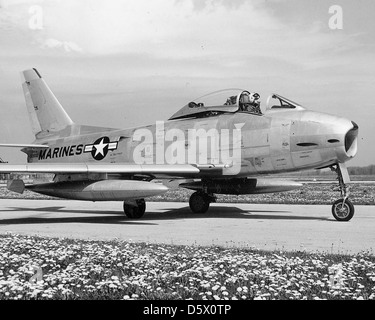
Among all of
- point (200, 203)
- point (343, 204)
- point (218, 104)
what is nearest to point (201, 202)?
point (200, 203)

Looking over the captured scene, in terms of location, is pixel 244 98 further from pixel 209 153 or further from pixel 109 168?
pixel 109 168

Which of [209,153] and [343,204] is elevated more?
[209,153]

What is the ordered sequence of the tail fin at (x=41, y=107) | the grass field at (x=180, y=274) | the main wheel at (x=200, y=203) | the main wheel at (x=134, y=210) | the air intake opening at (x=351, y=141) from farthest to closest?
1. the tail fin at (x=41, y=107)
2. the main wheel at (x=200, y=203)
3. the main wheel at (x=134, y=210)
4. the air intake opening at (x=351, y=141)
5. the grass field at (x=180, y=274)

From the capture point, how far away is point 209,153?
1406 cm

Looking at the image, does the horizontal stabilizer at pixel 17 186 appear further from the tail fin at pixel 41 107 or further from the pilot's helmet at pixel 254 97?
the pilot's helmet at pixel 254 97

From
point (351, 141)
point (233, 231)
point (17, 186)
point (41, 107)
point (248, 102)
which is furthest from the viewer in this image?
point (41, 107)

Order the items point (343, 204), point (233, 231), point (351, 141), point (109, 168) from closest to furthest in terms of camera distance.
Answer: point (233, 231) < point (351, 141) < point (343, 204) < point (109, 168)

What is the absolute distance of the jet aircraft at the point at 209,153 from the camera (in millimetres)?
12422

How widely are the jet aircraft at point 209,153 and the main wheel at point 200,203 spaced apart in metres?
0.04

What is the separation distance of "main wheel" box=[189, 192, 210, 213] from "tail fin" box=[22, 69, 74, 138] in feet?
22.0

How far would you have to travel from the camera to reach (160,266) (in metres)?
6.10

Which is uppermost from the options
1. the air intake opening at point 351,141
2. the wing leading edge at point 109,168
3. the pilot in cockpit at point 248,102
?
the pilot in cockpit at point 248,102

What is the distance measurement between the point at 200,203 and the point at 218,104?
3.86 m

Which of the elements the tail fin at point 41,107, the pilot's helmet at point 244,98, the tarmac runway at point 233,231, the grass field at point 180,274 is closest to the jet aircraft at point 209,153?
the pilot's helmet at point 244,98
